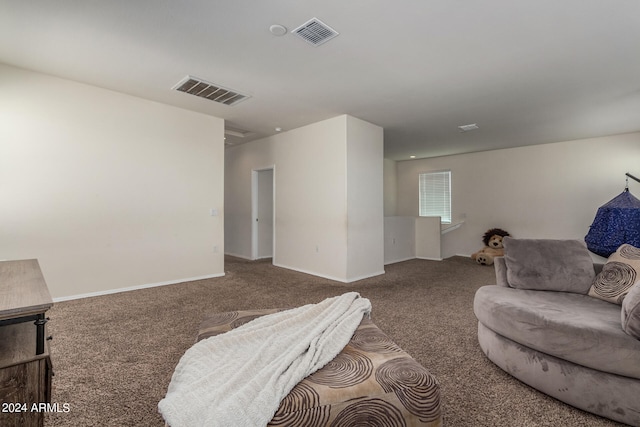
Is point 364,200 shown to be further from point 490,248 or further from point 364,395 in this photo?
point 364,395

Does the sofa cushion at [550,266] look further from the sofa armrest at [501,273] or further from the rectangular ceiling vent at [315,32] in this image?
the rectangular ceiling vent at [315,32]

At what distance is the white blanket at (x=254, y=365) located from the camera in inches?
39.9

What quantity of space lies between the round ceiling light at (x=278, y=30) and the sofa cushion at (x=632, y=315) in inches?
113

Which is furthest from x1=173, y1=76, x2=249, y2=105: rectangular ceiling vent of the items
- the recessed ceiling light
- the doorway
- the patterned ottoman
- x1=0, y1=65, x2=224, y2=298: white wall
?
the recessed ceiling light

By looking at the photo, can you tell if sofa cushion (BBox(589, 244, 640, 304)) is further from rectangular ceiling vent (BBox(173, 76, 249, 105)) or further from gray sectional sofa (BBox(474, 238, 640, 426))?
rectangular ceiling vent (BBox(173, 76, 249, 105))

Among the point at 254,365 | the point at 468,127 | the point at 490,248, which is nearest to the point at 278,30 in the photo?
the point at 254,365

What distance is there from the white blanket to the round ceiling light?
2.16 meters

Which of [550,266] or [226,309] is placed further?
[226,309]

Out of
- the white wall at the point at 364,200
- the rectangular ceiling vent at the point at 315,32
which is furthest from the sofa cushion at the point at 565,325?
the white wall at the point at 364,200

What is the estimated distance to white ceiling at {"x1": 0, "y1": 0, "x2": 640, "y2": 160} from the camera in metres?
2.17

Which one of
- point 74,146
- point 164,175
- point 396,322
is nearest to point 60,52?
point 74,146

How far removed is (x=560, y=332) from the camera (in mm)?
1664

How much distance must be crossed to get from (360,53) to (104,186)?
3535mm

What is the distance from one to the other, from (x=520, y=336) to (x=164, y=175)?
450 centimetres
